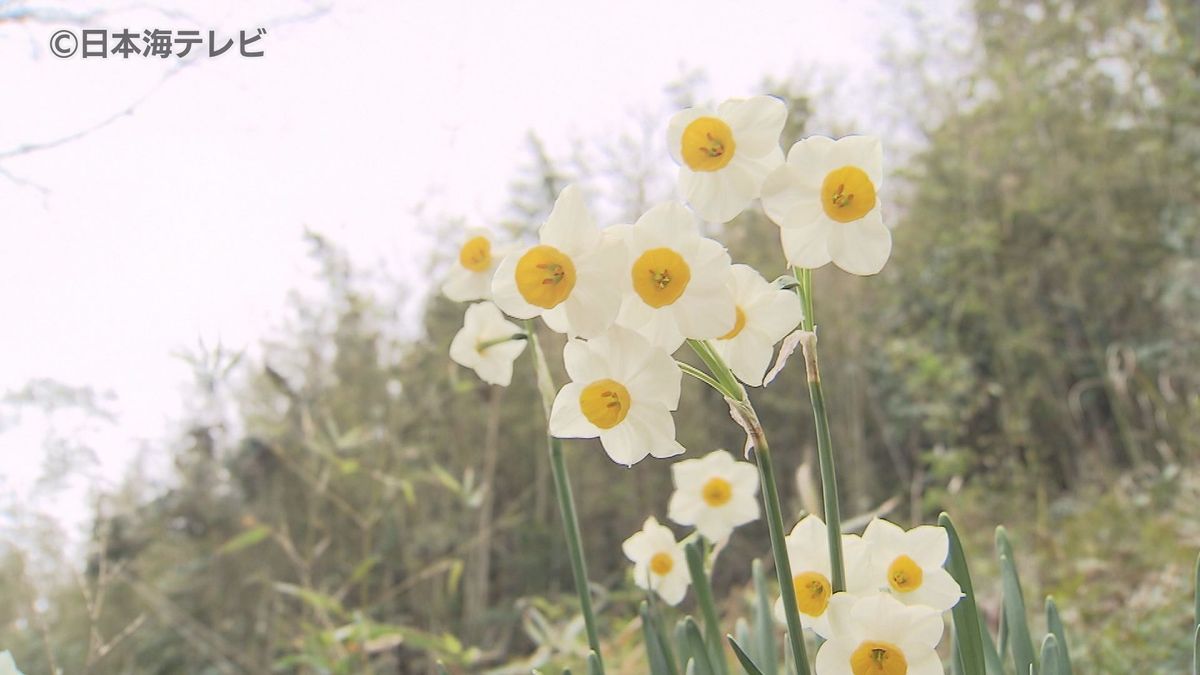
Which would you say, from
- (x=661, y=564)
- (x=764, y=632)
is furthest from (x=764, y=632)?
(x=661, y=564)

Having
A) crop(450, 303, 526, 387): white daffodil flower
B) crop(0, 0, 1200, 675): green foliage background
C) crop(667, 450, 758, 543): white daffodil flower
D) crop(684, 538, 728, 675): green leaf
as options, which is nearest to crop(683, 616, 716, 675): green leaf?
crop(684, 538, 728, 675): green leaf

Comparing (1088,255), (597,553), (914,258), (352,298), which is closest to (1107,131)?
(1088,255)

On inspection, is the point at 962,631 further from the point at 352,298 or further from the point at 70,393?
the point at 352,298

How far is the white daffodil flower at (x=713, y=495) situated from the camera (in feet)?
2.29

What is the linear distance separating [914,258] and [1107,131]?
3.49ft

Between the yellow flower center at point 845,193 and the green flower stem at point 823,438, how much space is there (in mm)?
36

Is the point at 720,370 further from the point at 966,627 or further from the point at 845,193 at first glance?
the point at 966,627

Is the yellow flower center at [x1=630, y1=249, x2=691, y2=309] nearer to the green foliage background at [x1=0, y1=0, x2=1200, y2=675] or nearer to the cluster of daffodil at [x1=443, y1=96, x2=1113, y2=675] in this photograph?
the cluster of daffodil at [x1=443, y1=96, x2=1113, y2=675]

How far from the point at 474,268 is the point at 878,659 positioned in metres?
0.39

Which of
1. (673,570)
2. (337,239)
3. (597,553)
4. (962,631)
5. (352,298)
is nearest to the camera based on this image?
(962,631)

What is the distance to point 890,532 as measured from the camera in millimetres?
519

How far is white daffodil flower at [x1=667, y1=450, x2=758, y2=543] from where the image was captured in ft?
2.29

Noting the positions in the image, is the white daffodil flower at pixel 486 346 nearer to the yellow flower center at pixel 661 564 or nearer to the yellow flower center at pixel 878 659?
the yellow flower center at pixel 661 564

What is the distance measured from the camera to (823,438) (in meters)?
0.44
